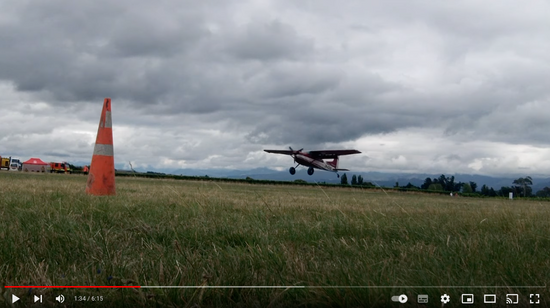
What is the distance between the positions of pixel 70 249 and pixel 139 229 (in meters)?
0.92

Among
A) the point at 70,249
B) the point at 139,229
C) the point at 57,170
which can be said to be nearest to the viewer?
the point at 70,249

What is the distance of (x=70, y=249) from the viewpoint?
3.23m

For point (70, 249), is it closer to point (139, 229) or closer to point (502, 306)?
point (139, 229)

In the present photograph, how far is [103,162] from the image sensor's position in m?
9.27

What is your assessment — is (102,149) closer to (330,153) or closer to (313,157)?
(313,157)

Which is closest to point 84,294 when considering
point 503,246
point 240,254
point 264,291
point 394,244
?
point 264,291
